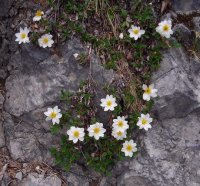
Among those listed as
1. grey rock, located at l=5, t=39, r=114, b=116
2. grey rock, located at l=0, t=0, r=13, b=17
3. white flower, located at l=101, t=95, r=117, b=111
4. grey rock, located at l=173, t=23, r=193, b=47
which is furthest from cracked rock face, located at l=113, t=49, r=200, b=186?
grey rock, located at l=0, t=0, r=13, b=17

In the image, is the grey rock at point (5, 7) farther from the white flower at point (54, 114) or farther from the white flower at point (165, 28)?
the white flower at point (165, 28)

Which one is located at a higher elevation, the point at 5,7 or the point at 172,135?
the point at 5,7

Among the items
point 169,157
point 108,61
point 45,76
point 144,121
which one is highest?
point 108,61

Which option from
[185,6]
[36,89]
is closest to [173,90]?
[185,6]

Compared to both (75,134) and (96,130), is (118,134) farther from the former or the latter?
(75,134)

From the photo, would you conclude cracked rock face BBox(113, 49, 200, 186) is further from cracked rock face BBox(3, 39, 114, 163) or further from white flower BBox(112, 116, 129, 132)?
cracked rock face BBox(3, 39, 114, 163)

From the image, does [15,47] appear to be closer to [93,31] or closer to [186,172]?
[93,31]

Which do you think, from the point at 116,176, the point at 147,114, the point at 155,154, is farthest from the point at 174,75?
the point at 116,176
